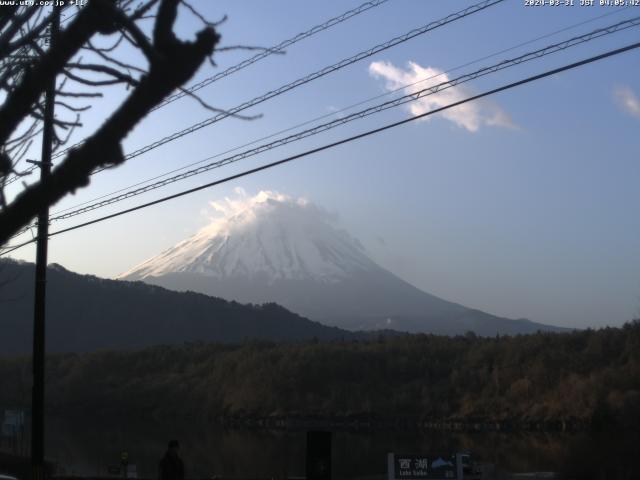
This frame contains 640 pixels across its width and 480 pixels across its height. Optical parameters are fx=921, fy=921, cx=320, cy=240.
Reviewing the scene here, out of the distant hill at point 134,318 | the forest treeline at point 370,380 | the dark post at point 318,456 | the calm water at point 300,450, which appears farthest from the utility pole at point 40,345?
the distant hill at point 134,318

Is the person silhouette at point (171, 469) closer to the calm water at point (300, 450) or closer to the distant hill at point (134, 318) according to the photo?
the calm water at point (300, 450)

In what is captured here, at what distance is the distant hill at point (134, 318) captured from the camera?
12375 centimetres

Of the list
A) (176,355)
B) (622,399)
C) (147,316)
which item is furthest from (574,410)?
(147,316)

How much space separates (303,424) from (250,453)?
761 inches

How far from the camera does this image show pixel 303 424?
61.3 metres

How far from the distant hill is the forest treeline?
114 feet

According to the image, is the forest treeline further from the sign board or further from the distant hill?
the sign board

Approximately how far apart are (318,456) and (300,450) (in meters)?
33.2

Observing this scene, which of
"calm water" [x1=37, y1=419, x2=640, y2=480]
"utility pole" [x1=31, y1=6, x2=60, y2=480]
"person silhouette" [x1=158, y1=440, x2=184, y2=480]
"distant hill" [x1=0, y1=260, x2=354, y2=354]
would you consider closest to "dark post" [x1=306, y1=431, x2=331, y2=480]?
"person silhouette" [x1=158, y1=440, x2=184, y2=480]

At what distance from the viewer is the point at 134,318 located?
131m

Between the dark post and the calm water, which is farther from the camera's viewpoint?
the calm water

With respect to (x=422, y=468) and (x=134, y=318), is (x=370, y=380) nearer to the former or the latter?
(x=422, y=468)

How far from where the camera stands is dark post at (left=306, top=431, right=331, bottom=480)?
10.9 metres

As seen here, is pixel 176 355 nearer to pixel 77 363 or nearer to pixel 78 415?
pixel 77 363
